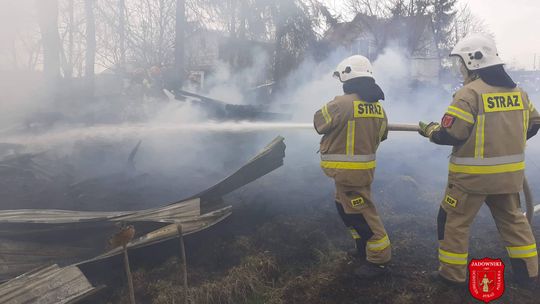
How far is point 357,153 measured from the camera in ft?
11.2

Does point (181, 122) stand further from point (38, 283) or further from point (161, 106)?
point (38, 283)

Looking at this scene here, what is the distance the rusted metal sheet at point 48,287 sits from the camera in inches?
118

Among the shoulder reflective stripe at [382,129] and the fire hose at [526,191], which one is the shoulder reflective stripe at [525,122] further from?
the shoulder reflective stripe at [382,129]

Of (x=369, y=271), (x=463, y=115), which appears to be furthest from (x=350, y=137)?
(x=369, y=271)

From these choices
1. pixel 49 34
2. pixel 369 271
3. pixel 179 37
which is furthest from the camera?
pixel 179 37

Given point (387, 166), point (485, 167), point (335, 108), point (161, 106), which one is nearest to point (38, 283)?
point (335, 108)

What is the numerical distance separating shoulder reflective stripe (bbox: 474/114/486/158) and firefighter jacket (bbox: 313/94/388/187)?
31.9 inches

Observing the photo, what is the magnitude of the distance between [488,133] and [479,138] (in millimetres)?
71

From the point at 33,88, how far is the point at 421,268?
A: 1007 centimetres

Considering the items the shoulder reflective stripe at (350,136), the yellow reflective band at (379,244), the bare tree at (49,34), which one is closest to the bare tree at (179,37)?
the bare tree at (49,34)

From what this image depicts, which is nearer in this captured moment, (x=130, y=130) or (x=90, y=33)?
(x=130, y=130)

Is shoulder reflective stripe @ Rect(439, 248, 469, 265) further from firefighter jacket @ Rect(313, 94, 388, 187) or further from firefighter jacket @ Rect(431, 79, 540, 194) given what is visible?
firefighter jacket @ Rect(313, 94, 388, 187)

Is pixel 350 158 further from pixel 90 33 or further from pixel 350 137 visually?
pixel 90 33

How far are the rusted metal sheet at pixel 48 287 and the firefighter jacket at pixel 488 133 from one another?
3.10 m
